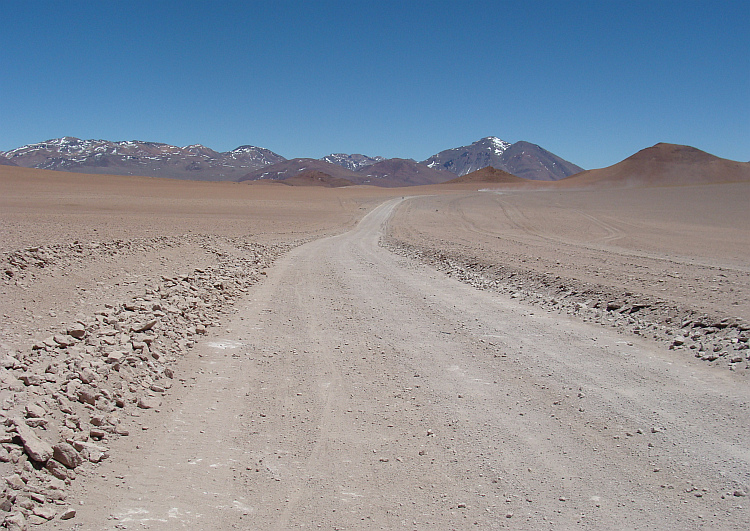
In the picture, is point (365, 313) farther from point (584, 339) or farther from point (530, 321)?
point (584, 339)

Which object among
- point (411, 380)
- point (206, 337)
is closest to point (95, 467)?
point (411, 380)

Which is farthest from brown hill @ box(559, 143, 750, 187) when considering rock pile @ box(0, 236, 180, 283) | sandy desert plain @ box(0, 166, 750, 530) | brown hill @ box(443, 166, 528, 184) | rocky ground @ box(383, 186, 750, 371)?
sandy desert plain @ box(0, 166, 750, 530)

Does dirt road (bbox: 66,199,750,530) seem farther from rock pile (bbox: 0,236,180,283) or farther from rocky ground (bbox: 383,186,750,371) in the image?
rock pile (bbox: 0,236,180,283)

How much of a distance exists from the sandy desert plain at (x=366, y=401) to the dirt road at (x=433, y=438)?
2 centimetres

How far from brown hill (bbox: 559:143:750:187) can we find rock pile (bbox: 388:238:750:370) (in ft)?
438

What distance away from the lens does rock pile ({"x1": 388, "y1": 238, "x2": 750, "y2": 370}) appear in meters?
6.95

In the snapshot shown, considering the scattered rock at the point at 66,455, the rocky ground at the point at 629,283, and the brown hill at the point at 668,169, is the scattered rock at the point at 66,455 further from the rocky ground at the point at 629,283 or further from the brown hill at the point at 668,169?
the brown hill at the point at 668,169

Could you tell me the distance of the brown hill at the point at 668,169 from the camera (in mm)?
141375

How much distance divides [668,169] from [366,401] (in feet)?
545

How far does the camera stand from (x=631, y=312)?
8.88 m

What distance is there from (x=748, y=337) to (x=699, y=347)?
1.83 ft

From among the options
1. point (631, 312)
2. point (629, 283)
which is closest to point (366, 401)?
point (631, 312)

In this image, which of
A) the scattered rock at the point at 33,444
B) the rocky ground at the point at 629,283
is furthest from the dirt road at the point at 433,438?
the rocky ground at the point at 629,283

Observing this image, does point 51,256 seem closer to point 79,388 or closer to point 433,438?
point 79,388
